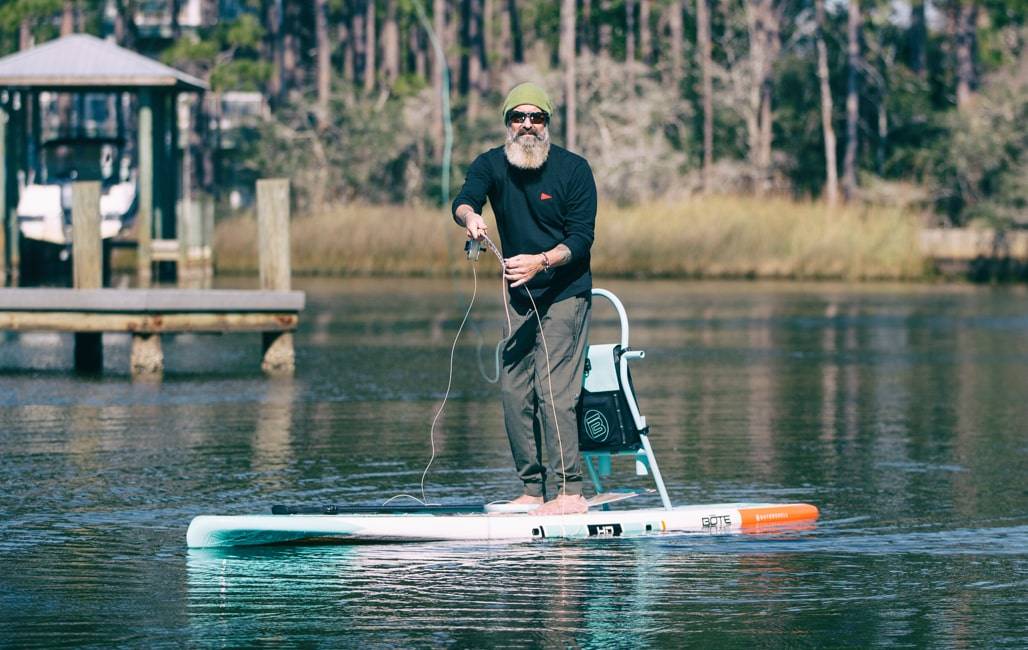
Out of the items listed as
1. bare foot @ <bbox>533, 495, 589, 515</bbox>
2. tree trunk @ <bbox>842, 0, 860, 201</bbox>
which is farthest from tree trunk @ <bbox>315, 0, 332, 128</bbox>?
bare foot @ <bbox>533, 495, 589, 515</bbox>

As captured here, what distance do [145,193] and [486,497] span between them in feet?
72.4

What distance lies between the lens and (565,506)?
9648mm

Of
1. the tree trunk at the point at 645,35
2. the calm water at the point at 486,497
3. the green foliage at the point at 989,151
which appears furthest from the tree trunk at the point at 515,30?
the calm water at the point at 486,497

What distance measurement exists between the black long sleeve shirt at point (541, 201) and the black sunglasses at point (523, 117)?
17cm

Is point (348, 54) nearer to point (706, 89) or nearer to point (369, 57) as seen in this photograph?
point (369, 57)

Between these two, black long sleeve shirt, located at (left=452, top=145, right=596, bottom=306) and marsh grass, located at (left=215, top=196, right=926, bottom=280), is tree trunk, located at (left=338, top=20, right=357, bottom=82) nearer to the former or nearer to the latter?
marsh grass, located at (left=215, top=196, right=926, bottom=280)

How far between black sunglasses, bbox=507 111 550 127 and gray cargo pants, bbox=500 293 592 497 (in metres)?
0.84

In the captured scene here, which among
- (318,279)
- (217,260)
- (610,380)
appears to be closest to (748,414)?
(610,380)

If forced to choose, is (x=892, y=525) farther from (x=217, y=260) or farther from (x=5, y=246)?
(x=217, y=260)

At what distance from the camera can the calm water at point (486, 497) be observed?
7.64m

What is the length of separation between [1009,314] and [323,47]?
34438 millimetres

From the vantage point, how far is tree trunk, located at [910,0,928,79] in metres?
59.5

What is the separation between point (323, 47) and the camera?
61406 millimetres

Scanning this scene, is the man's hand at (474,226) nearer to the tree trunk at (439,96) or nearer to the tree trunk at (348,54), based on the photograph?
the tree trunk at (439,96)
